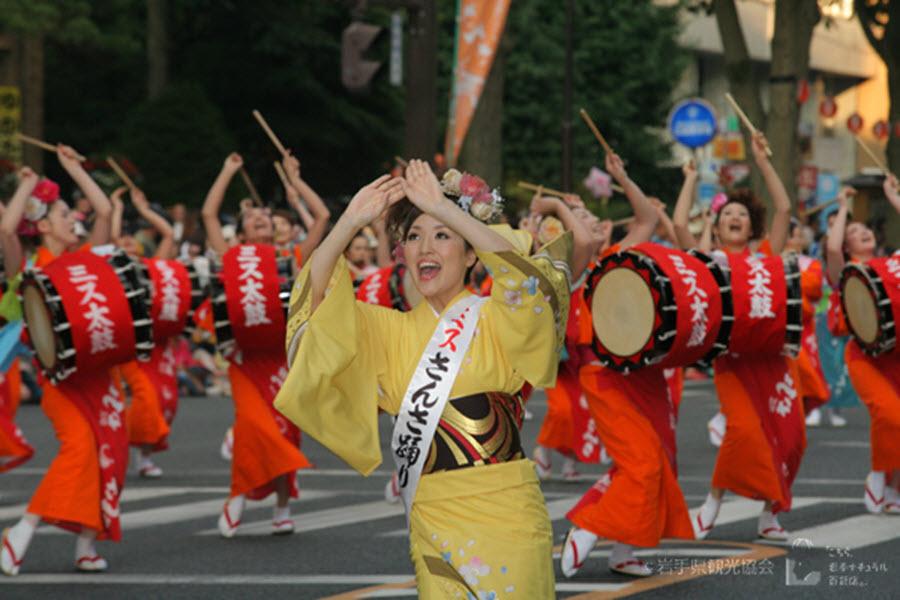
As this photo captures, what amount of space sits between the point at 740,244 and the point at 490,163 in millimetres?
13085

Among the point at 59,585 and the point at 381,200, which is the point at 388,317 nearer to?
the point at 381,200

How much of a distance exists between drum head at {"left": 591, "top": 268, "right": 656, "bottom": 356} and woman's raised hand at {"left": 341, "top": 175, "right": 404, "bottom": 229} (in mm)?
3626

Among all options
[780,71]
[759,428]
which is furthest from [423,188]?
[780,71]

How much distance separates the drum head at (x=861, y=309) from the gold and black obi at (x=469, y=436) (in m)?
5.56

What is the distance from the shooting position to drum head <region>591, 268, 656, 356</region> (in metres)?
8.85

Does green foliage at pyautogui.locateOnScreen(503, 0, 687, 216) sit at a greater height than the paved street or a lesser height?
greater

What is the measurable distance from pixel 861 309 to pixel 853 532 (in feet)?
4.68

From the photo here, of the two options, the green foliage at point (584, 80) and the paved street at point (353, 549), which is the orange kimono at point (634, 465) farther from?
the green foliage at point (584, 80)

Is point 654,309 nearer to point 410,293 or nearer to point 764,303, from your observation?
point 764,303

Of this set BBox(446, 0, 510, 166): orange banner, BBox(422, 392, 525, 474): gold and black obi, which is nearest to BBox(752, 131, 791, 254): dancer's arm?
BBox(422, 392, 525, 474): gold and black obi

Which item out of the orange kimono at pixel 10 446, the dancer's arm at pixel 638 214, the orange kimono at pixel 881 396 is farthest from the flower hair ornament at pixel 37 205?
the orange kimono at pixel 881 396

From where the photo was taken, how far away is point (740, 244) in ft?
33.2

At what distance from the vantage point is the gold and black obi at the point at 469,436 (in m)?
5.43

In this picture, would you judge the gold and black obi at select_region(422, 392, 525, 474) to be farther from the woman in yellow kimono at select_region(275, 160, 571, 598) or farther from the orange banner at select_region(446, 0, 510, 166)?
the orange banner at select_region(446, 0, 510, 166)
